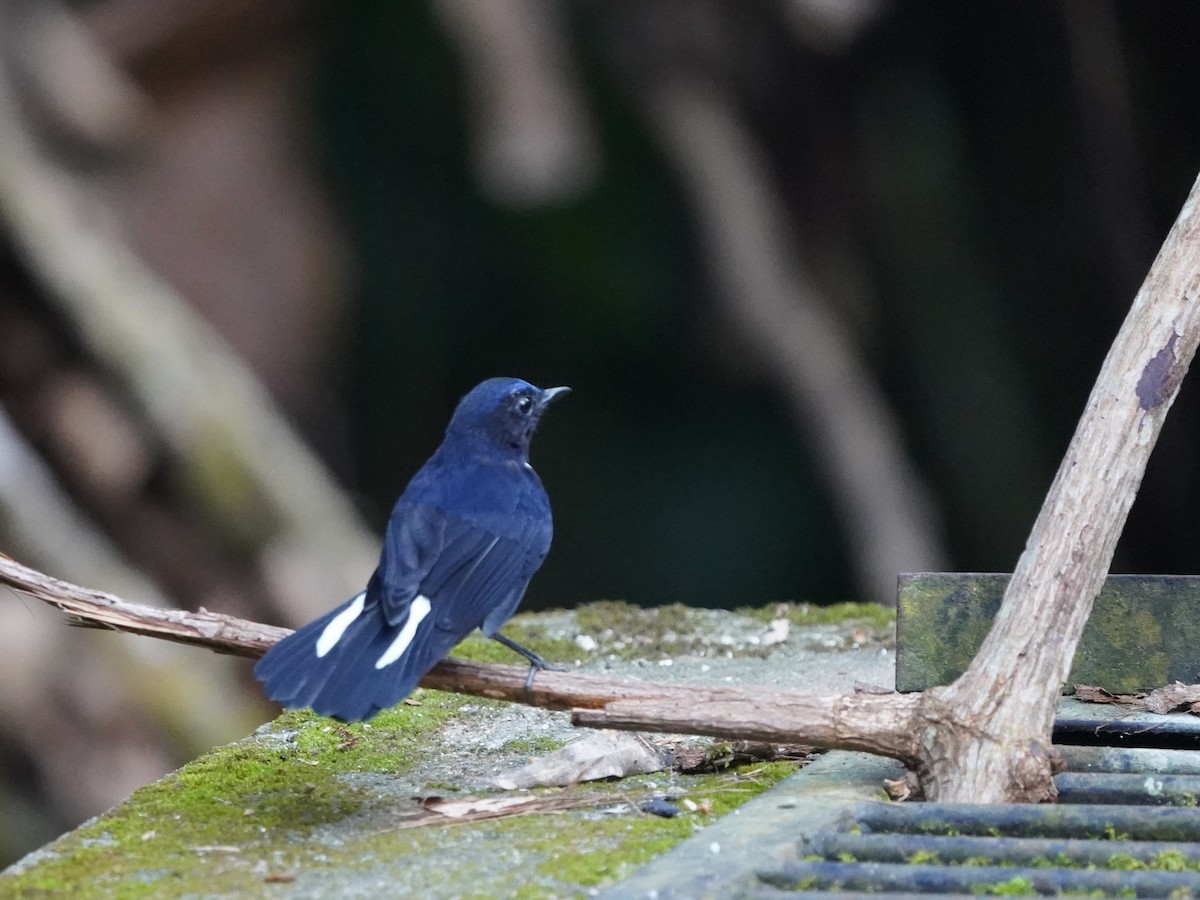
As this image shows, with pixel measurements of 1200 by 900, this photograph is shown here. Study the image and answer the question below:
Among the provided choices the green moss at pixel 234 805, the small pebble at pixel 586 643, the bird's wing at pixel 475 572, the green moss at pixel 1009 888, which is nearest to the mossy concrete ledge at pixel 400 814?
the green moss at pixel 234 805

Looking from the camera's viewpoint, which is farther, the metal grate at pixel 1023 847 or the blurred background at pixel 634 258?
the blurred background at pixel 634 258

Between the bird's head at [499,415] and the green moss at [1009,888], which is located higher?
the bird's head at [499,415]

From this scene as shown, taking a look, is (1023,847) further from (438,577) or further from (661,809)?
(438,577)

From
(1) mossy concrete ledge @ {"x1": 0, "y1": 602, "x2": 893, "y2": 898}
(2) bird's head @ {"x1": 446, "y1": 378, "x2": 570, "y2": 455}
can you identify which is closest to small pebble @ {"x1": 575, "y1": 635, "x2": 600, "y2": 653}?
(1) mossy concrete ledge @ {"x1": 0, "y1": 602, "x2": 893, "y2": 898}

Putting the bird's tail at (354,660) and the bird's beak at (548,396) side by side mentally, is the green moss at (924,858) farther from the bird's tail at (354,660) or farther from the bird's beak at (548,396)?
the bird's beak at (548,396)

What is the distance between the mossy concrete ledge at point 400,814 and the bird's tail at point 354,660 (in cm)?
23

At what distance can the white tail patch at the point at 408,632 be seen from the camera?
2.60 metres

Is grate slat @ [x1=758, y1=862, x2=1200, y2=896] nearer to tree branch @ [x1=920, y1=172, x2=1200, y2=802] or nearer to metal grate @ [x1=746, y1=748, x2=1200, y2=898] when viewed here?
metal grate @ [x1=746, y1=748, x2=1200, y2=898]

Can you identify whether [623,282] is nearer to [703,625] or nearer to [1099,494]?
[703,625]

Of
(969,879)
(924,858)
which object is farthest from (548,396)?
(969,879)

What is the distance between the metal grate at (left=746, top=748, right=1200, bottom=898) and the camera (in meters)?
2.11

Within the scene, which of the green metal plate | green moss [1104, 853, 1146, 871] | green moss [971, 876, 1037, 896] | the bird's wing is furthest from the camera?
the green metal plate

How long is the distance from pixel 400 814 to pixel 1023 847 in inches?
41.8

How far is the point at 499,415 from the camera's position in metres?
3.42
